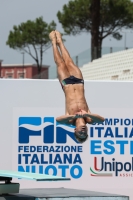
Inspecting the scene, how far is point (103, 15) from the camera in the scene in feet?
161

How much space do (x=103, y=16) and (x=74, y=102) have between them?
1606 inches

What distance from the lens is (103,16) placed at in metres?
49.1

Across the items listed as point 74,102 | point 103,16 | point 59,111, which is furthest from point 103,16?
point 74,102

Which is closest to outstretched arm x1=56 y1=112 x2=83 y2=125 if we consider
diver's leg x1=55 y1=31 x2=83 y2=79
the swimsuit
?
the swimsuit

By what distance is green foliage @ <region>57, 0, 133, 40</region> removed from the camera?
1929 inches

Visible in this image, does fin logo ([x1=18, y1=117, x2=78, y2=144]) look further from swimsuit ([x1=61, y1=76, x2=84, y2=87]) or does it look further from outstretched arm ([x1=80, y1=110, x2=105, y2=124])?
outstretched arm ([x1=80, y1=110, x2=105, y2=124])

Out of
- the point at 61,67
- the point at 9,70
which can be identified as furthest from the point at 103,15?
the point at 9,70

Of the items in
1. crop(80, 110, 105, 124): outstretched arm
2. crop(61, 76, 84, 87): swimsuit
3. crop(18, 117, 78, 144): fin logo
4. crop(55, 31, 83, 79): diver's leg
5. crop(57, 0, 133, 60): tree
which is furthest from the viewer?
crop(57, 0, 133, 60): tree

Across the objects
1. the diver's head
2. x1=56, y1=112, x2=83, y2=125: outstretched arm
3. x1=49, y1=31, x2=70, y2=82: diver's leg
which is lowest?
the diver's head

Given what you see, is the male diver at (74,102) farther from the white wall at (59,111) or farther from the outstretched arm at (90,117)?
the white wall at (59,111)

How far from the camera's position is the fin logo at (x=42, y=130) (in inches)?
574

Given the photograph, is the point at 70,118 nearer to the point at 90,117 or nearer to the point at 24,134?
the point at 90,117

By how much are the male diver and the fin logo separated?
17.8 feet

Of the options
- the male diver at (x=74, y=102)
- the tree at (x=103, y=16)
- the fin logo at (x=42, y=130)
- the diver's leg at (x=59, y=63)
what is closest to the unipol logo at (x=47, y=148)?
the fin logo at (x=42, y=130)
